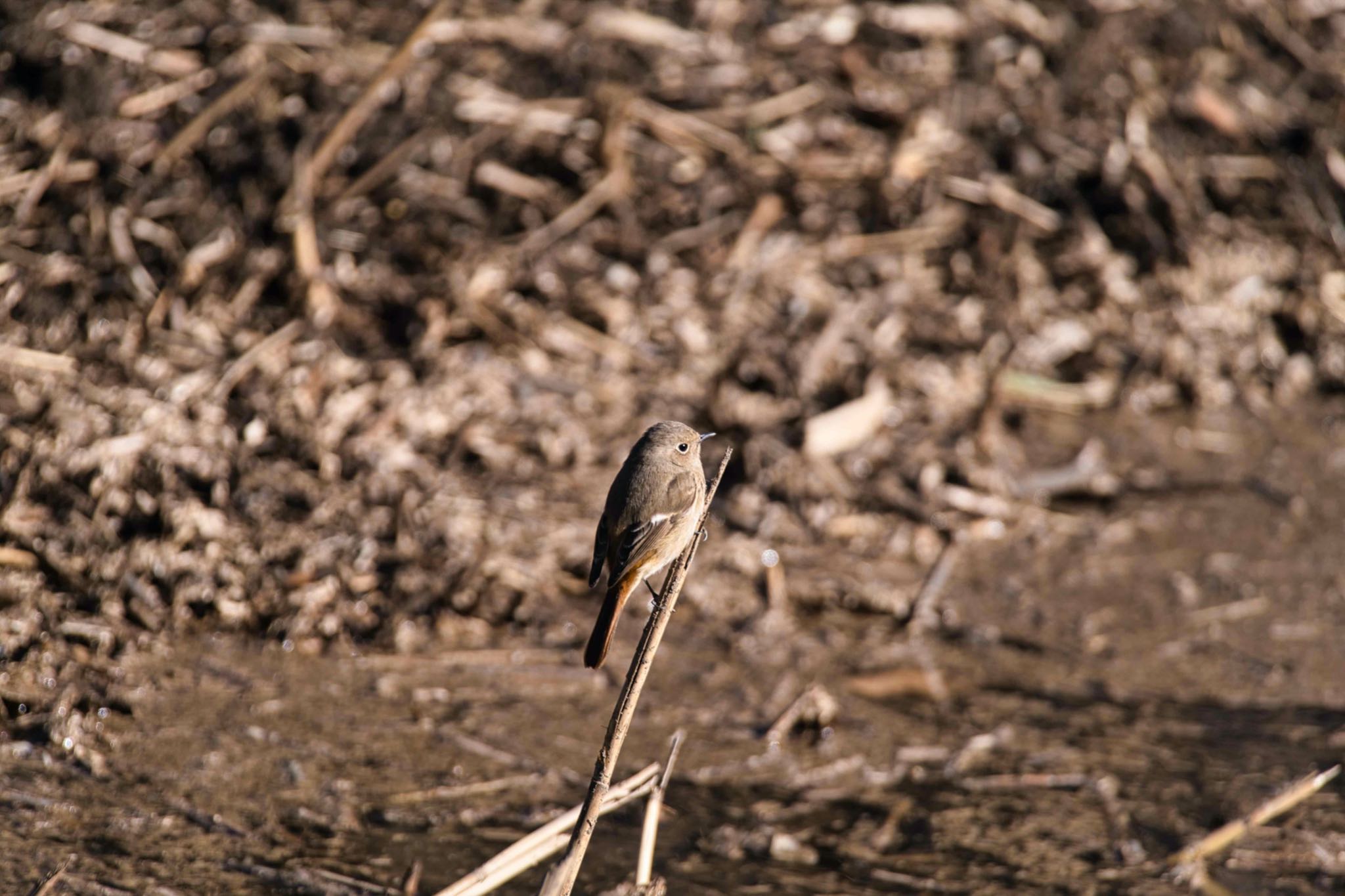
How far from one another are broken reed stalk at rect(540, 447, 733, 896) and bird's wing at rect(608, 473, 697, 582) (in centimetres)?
53

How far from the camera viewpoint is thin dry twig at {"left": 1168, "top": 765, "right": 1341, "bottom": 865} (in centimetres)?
427

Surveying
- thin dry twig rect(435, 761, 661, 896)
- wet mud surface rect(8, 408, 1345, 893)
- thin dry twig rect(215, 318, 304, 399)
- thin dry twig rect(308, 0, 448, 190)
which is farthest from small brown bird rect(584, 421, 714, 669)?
thin dry twig rect(308, 0, 448, 190)

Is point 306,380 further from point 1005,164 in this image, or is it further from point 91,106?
point 1005,164

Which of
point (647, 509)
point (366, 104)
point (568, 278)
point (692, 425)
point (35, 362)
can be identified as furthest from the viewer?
point (366, 104)

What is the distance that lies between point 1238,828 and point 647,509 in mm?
2266

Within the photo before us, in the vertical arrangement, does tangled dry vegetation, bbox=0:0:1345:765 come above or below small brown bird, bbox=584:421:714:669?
below

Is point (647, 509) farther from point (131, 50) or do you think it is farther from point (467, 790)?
point (131, 50)

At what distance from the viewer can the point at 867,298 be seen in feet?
23.1

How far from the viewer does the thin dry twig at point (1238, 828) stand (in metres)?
4.27

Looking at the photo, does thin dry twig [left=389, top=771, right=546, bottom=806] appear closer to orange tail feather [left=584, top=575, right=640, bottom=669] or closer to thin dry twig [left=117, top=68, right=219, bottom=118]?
orange tail feather [left=584, top=575, right=640, bottom=669]

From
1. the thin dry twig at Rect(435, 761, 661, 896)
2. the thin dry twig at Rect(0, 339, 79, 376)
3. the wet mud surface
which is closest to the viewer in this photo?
the thin dry twig at Rect(435, 761, 661, 896)

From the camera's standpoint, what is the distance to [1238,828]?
4.36m

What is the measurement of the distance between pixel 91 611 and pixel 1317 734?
14.4ft

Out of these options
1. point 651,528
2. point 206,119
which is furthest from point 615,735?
point 206,119
